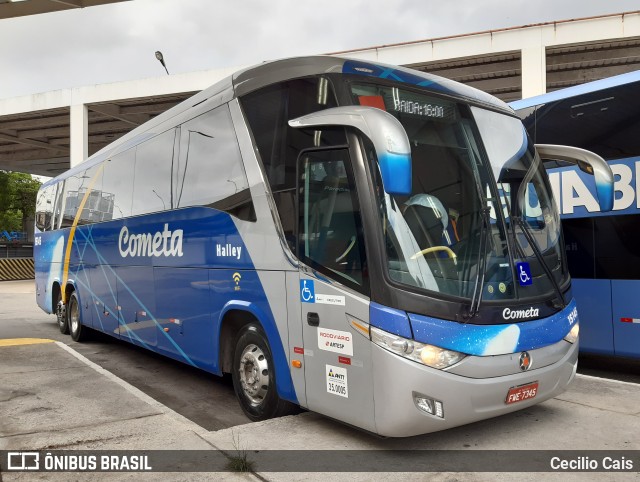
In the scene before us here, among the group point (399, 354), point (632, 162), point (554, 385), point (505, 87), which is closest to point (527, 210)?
point (554, 385)

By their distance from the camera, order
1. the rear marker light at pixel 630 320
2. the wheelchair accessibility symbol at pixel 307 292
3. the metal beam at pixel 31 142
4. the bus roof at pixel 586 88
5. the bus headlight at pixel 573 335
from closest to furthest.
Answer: the wheelchair accessibility symbol at pixel 307 292 → the bus headlight at pixel 573 335 → the rear marker light at pixel 630 320 → the bus roof at pixel 586 88 → the metal beam at pixel 31 142

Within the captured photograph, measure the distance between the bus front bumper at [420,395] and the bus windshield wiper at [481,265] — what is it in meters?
0.41

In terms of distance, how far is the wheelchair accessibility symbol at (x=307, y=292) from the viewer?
462 centimetres

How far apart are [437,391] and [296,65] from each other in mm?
2931

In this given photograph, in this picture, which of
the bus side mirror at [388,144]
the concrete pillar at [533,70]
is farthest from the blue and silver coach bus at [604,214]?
the concrete pillar at [533,70]

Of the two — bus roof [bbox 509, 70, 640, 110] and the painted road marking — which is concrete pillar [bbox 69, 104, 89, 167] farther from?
bus roof [bbox 509, 70, 640, 110]

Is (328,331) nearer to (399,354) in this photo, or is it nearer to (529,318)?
(399,354)

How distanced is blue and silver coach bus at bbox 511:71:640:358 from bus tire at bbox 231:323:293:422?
4210 millimetres

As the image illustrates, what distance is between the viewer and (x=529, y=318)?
447 cm

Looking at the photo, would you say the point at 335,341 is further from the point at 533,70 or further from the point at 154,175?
the point at 533,70

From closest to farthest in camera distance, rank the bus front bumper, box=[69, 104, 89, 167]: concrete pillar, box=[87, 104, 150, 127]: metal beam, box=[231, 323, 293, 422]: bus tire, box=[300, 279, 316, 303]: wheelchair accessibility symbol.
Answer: the bus front bumper < box=[300, 279, 316, 303]: wheelchair accessibility symbol < box=[231, 323, 293, 422]: bus tire < box=[69, 104, 89, 167]: concrete pillar < box=[87, 104, 150, 127]: metal beam

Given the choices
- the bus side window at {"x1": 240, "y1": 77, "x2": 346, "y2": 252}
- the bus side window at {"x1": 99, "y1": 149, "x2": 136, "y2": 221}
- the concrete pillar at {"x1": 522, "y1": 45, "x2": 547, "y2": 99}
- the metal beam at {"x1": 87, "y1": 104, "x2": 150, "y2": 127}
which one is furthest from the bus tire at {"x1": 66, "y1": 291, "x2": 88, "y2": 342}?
the metal beam at {"x1": 87, "y1": 104, "x2": 150, "y2": 127}

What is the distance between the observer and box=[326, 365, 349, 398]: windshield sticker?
14.3 feet

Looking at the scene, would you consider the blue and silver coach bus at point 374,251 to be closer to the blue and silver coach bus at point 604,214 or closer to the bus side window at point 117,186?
the blue and silver coach bus at point 604,214
